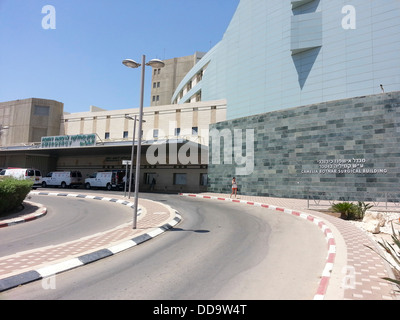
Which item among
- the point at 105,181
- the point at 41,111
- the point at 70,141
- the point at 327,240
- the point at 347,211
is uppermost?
the point at 41,111

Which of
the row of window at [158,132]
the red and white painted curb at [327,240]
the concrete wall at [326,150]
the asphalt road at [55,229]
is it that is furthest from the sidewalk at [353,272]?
the row of window at [158,132]

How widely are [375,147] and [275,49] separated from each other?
51.9 feet

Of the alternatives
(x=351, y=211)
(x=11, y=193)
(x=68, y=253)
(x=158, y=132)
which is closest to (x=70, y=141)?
(x=158, y=132)

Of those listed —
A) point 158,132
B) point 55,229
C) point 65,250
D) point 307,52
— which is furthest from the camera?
point 158,132

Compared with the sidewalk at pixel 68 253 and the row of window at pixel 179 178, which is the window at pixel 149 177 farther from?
the sidewalk at pixel 68 253

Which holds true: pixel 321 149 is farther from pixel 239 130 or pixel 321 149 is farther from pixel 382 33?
pixel 382 33

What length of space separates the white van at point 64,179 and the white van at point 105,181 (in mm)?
1781

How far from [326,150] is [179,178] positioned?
1803 cm

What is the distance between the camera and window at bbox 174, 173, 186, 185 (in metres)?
32.3

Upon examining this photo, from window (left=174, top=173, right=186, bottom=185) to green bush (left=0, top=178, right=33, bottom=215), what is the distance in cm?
1984

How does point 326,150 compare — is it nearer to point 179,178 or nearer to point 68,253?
point 68,253

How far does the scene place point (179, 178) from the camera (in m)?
32.7

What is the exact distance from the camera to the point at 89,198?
21.3m

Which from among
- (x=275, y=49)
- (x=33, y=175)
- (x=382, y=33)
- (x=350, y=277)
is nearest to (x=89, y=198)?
(x=33, y=175)
